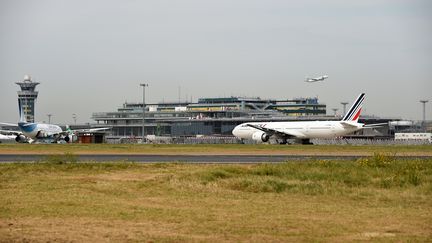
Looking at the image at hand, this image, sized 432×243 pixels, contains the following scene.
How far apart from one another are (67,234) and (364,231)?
7.64 m

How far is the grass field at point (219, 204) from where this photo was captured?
16281 mm

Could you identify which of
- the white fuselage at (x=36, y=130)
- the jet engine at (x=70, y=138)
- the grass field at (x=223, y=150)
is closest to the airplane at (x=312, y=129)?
the grass field at (x=223, y=150)

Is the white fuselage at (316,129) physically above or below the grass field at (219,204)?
above

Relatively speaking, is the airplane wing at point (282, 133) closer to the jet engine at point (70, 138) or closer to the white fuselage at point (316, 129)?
the white fuselage at point (316, 129)

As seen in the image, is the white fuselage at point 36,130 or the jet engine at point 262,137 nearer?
the jet engine at point 262,137

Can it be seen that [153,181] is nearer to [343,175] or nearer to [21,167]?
[343,175]

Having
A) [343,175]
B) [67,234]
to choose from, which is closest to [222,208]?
[67,234]

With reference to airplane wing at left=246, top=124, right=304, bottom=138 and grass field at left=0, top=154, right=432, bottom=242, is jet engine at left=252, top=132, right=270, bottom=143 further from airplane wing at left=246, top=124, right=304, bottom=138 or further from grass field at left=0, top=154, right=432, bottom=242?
grass field at left=0, top=154, right=432, bottom=242

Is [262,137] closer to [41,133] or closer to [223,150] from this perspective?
[223,150]

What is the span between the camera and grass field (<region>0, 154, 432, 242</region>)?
16281 mm

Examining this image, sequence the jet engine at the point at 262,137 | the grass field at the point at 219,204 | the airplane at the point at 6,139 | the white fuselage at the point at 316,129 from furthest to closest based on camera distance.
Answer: the airplane at the point at 6,139
the jet engine at the point at 262,137
the white fuselage at the point at 316,129
the grass field at the point at 219,204

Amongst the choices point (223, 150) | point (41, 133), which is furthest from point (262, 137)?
point (41, 133)

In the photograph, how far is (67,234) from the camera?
15.9m

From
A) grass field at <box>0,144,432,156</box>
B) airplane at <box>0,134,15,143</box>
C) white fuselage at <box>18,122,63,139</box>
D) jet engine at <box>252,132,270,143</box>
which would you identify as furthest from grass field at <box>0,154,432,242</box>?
airplane at <box>0,134,15,143</box>
